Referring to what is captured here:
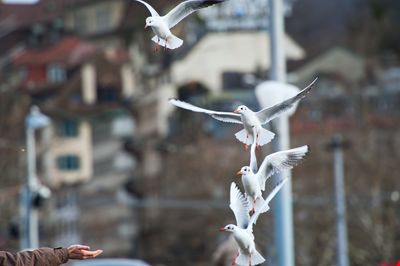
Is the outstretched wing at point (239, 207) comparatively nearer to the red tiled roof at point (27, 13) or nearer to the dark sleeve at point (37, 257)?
the dark sleeve at point (37, 257)

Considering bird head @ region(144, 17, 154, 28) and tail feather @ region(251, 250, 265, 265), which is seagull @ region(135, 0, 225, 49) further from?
tail feather @ region(251, 250, 265, 265)

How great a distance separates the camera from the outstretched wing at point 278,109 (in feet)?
22.1

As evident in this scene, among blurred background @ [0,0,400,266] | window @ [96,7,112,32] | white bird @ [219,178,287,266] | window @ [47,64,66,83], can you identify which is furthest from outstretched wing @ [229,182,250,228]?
window @ [96,7,112,32]

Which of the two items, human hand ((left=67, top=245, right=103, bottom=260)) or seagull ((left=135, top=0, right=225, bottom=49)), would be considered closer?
seagull ((left=135, top=0, right=225, bottom=49))

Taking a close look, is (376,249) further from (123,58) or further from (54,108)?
(123,58)

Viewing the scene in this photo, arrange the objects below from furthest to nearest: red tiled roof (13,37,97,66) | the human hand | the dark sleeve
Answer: red tiled roof (13,37,97,66)
the human hand
the dark sleeve

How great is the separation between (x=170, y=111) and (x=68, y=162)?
5.44 metres

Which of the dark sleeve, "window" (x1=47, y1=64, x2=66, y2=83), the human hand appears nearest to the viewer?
the dark sleeve

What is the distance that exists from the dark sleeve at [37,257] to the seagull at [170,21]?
1030 mm

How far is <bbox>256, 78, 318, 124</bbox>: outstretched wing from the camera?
674 cm

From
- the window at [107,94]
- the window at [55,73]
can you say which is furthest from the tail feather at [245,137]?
the window at [107,94]

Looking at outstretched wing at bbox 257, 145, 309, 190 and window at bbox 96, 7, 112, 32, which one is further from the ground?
window at bbox 96, 7, 112, 32

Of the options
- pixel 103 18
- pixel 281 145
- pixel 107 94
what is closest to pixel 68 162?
pixel 107 94

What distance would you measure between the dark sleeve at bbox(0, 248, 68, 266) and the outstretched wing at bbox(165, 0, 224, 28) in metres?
1.11
